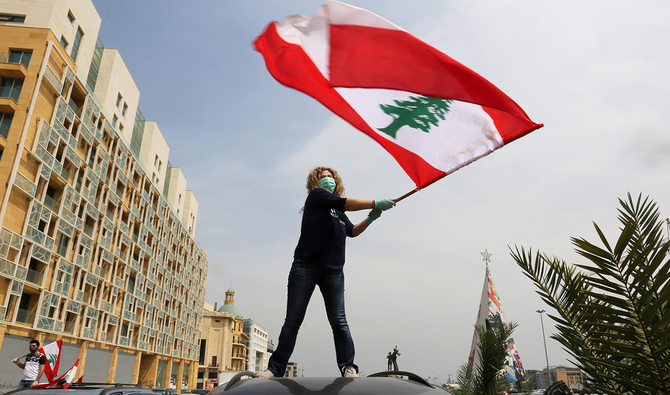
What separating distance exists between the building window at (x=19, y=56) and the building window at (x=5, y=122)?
2.82 metres

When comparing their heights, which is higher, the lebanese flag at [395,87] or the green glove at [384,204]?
the lebanese flag at [395,87]

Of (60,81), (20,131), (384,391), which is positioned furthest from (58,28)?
(384,391)

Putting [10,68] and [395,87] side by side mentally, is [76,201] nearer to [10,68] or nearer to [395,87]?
[10,68]

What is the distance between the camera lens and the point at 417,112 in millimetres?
3711

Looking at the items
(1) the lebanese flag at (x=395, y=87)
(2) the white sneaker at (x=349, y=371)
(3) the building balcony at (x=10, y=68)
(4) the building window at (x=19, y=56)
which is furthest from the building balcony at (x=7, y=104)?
(2) the white sneaker at (x=349, y=371)

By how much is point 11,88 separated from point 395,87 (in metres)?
25.1

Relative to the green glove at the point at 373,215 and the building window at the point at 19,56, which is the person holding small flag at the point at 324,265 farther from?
the building window at the point at 19,56

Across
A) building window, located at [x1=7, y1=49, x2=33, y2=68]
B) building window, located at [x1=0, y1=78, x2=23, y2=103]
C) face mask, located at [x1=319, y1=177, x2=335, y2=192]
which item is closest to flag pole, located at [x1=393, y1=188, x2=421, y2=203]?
face mask, located at [x1=319, y1=177, x2=335, y2=192]

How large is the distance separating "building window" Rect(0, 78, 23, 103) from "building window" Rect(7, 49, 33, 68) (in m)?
0.94

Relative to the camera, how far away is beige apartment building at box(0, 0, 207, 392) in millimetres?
21625

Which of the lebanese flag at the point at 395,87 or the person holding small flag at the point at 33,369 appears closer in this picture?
the lebanese flag at the point at 395,87

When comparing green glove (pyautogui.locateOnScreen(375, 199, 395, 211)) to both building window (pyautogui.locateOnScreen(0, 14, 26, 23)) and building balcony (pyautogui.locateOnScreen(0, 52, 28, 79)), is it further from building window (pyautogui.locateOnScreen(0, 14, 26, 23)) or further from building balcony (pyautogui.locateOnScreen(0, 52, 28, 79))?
building window (pyautogui.locateOnScreen(0, 14, 26, 23))

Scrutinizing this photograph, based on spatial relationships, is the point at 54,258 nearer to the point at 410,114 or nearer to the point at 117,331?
the point at 117,331

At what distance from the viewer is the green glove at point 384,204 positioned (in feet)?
9.71
